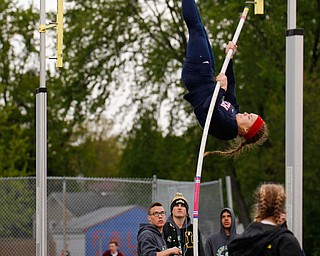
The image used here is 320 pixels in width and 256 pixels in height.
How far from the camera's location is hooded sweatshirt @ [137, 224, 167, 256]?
8.91 meters

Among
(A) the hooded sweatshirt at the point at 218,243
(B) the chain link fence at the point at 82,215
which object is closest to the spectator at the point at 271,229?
(A) the hooded sweatshirt at the point at 218,243

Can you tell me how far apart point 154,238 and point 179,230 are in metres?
0.63

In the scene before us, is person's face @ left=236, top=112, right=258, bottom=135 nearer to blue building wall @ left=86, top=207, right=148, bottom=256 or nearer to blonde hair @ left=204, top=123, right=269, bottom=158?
blonde hair @ left=204, top=123, right=269, bottom=158

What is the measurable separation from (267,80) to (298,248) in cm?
2204

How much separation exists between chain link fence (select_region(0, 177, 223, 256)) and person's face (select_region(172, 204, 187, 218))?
4.30 m

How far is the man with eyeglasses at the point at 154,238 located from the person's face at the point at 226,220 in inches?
57.0

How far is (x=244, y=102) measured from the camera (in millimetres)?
26656

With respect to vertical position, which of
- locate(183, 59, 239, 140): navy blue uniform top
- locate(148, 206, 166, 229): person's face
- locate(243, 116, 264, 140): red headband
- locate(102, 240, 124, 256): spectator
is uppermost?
locate(183, 59, 239, 140): navy blue uniform top

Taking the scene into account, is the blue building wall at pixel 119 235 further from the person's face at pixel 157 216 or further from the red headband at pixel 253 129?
the red headband at pixel 253 129

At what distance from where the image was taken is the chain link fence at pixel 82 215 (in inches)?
551

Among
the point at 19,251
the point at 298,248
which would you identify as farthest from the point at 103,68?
the point at 298,248

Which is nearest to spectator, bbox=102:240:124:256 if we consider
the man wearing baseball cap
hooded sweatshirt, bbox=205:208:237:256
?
hooded sweatshirt, bbox=205:208:237:256

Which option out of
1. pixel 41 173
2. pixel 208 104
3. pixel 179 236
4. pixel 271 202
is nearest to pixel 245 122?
pixel 208 104

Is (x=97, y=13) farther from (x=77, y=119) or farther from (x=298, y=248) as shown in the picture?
(x=298, y=248)
